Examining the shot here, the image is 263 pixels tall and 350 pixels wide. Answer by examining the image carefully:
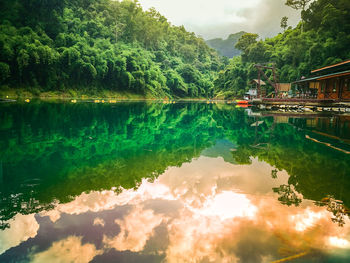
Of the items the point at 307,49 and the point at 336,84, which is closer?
the point at 336,84

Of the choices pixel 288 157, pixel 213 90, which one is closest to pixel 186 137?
pixel 288 157

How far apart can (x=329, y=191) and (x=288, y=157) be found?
234 cm

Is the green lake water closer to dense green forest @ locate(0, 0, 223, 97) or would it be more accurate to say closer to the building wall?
the building wall

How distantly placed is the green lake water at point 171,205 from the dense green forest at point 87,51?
35236 millimetres

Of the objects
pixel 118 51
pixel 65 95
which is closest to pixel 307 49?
pixel 118 51

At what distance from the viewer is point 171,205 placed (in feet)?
11.0

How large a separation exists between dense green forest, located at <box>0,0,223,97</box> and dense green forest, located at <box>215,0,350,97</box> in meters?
16.9

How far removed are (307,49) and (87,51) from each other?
40133 millimetres

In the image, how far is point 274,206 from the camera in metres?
3.33

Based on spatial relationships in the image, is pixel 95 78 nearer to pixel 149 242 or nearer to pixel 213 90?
pixel 213 90

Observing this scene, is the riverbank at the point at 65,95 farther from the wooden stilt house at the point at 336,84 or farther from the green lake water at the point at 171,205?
the wooden stilt house at the point at 336,84

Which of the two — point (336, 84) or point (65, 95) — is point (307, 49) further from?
A: point (65, 95)

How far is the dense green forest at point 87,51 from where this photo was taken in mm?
35656

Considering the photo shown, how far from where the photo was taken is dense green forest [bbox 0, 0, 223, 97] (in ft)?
117
